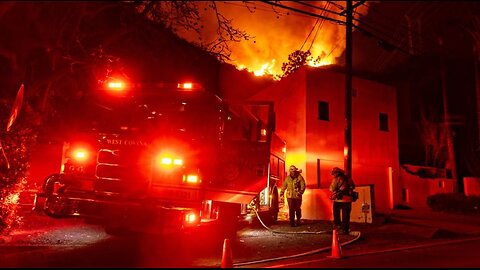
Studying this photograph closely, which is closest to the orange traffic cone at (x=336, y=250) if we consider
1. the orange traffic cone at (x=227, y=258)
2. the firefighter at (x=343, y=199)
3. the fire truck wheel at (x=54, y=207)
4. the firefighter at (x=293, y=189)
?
the orange traffic cone at (x=227, y=258)

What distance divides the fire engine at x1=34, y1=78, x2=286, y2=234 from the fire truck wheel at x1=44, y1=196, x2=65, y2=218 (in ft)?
0.06

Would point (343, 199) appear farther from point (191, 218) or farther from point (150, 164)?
point (150, 164)

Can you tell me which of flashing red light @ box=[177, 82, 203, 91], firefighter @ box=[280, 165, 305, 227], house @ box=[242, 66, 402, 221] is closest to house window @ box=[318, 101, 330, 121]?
house @ box=[242, 66, 402, 221]

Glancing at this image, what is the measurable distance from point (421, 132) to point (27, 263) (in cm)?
2756

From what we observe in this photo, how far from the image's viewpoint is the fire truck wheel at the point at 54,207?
25.3 feet

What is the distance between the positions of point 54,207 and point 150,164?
1.94 metres

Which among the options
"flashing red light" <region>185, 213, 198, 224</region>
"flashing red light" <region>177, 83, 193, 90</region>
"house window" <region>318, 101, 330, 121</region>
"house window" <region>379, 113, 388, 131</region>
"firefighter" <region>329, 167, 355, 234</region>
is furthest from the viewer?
"house window" <region>379, 113, 388, 131</region>

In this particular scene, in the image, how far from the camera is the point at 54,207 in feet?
25.4

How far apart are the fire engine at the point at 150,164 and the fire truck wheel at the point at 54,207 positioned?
17mm

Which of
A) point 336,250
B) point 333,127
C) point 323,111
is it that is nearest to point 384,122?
point 333,127

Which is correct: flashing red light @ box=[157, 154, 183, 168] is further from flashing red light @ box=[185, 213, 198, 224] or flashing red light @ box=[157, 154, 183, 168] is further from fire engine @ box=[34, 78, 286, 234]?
flashing red light @ box=[185, 213, 198, 224]

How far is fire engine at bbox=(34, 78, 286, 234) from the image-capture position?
294 inches

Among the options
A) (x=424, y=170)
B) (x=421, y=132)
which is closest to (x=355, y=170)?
(x=424, y=170)

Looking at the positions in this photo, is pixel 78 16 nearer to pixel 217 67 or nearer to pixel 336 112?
pixel 336 112
